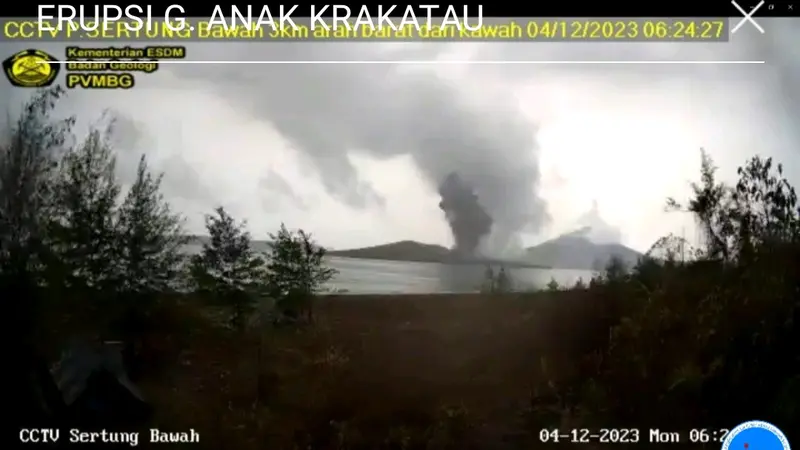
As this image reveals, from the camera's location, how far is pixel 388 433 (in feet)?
4.52

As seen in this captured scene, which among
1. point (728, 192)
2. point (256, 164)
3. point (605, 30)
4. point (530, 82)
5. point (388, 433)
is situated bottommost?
point (388, 433)

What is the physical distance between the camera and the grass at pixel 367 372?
1.38 metres

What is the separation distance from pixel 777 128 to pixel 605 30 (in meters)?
0.45

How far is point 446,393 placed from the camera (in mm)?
1387

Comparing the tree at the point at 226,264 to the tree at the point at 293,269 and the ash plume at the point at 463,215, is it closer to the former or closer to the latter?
the tree at the point at 293,269

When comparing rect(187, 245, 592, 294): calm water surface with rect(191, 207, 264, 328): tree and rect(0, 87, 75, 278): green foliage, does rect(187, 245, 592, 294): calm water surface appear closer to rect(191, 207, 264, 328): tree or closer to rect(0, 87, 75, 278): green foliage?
rect(191, 207, 264, 328): tree

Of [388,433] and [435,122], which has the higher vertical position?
[435,122]

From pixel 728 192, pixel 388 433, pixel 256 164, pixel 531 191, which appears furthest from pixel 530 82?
pixel 388 433

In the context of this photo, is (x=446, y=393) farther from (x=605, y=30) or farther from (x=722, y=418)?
(x=605, y=30)
